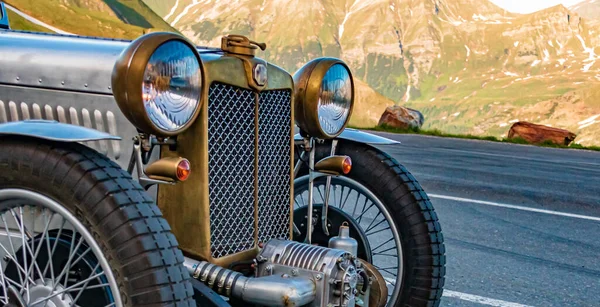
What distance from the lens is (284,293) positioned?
2551 mm

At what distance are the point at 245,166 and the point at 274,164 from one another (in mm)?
198

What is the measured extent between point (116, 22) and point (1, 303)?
142759mm

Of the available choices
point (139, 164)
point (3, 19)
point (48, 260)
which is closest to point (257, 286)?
point (139, 164)

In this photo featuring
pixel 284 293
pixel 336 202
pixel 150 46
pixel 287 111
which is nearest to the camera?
pixel 150 46

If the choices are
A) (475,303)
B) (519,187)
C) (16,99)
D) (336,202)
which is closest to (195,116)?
(16,99)

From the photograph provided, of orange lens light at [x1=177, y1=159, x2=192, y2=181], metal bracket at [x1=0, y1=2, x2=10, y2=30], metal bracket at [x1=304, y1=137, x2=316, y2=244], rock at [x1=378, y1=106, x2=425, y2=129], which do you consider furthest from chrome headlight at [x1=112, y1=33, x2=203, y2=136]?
rock at [x1=378, y1=106, x2=425, y2=129]

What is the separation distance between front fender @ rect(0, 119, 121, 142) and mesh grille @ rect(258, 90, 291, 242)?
73 cm

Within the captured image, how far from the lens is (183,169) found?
247cm

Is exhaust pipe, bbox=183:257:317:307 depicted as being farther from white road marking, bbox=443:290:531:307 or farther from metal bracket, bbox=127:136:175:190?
white road marking, bbox=443:290:531:307

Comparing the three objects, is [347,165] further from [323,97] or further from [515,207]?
[515,207]

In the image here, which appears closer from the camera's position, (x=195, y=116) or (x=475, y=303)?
(x=195, y=116)

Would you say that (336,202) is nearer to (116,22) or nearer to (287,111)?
(287,111)

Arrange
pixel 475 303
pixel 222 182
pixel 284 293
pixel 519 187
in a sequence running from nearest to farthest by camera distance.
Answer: pixel 284 293, pixel 222 182, pixel 475 303, pixel 519 187

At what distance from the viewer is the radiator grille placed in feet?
8.95
